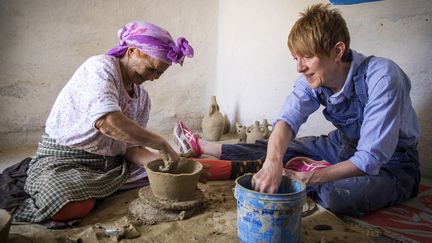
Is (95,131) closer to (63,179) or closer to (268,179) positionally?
(63,179)

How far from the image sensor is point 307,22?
200cm

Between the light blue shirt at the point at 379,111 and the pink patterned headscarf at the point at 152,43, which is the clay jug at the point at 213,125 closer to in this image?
the pink patterned headscarf at the point at 152,43

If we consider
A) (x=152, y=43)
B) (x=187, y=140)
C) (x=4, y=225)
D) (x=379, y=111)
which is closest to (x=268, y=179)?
(x=379, y=111)

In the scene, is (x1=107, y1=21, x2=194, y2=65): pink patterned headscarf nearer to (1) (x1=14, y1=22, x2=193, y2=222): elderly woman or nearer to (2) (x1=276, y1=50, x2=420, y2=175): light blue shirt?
(1) (x1=14, y1=22, x2=193, y2=222): elderly woman

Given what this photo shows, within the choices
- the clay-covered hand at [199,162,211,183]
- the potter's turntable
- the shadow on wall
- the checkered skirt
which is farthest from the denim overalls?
the checkered skirt

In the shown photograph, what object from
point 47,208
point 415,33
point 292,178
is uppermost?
point 415,33

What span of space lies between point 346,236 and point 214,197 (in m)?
0.91

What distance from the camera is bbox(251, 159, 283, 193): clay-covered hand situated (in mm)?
1771

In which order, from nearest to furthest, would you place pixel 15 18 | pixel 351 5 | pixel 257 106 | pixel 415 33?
pixel 415 33, pixel 351 5, pixel 15 18, pixel 257 106

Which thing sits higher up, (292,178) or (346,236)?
(292,178)

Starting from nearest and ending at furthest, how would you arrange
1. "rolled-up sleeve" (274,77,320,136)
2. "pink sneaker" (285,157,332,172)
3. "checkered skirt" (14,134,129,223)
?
"checkered skirt" (14,134,129,223) → "rolled-up sleeve" (274,77,320,136) → "pink sneaker" (285,157,332,172)

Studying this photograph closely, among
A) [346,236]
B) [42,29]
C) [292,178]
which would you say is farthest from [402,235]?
[42,29]

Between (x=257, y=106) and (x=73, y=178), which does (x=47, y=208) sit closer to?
(x=73, y=178)

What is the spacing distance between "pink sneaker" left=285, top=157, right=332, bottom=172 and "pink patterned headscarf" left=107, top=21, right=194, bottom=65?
1.10 metres
